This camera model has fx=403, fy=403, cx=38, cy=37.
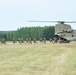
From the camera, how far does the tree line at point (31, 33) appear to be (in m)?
139

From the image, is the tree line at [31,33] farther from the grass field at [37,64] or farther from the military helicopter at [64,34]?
the grass field at [37,64]

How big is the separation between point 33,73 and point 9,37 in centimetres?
13149

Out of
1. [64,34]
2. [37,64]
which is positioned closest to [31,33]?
[64,34]

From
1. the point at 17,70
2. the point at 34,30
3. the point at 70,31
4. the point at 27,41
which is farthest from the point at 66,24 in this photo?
the point at 34,30

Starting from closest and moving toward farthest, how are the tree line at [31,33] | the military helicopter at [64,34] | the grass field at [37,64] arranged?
the grass field at [37,64], the military helicopter at [64,34], the tree line at [31,33]

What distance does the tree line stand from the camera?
139 meters

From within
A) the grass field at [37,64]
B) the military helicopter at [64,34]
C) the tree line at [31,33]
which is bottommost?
the tree line at [31,33]

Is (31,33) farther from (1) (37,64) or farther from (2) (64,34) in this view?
(1) (37,64)

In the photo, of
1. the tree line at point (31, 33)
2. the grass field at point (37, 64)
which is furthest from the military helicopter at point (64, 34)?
the tree line at point (31, 33)

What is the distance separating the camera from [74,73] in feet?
53.2

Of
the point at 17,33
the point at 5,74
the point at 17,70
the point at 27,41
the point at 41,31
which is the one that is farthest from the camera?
the point at 17,33

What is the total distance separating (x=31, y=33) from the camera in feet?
499

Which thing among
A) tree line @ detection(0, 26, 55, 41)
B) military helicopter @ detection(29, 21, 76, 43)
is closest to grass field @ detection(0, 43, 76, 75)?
military helicopter @ detection(29, 21, 76, 43)

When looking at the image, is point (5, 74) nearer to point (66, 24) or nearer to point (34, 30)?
point (66, 24)
